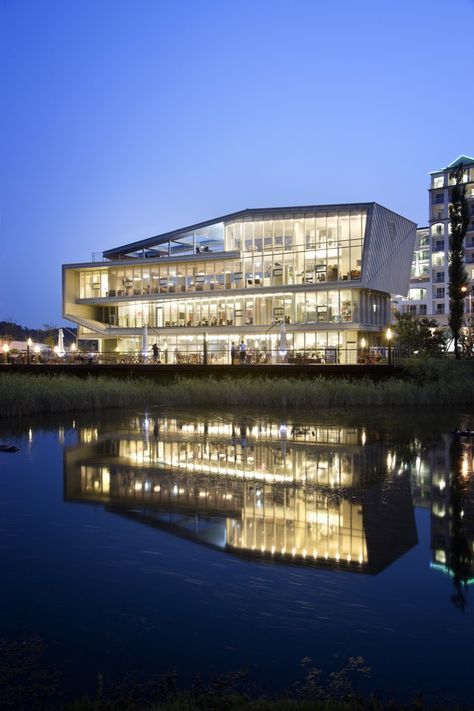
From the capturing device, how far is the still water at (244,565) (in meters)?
4.84

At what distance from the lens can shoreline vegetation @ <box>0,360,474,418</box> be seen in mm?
24266

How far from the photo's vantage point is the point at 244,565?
6734 mm

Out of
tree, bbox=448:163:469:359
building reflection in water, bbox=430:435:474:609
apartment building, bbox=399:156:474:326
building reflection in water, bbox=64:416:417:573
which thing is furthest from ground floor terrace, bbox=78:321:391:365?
apartment building, bbox=399:156:474:326

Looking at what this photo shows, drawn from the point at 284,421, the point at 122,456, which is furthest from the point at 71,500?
the point at 284,421

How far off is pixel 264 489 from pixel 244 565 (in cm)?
355

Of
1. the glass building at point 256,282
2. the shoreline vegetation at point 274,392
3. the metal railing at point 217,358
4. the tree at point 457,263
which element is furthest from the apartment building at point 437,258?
the shoreline vegetation at point 274,392

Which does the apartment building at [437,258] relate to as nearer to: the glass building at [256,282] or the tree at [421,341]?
the glass building at [256,282]

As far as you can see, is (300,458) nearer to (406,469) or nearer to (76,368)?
(406,469)

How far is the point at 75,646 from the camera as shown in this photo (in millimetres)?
5023

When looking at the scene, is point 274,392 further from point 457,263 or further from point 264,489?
point 264,489

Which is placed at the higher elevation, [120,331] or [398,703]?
[120,331]

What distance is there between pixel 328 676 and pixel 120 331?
58628mm

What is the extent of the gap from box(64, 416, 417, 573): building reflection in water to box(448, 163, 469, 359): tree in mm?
17772

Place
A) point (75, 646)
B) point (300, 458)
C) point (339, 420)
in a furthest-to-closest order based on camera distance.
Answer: point (339, 420) → point (300, 458) → point (75, 646)
